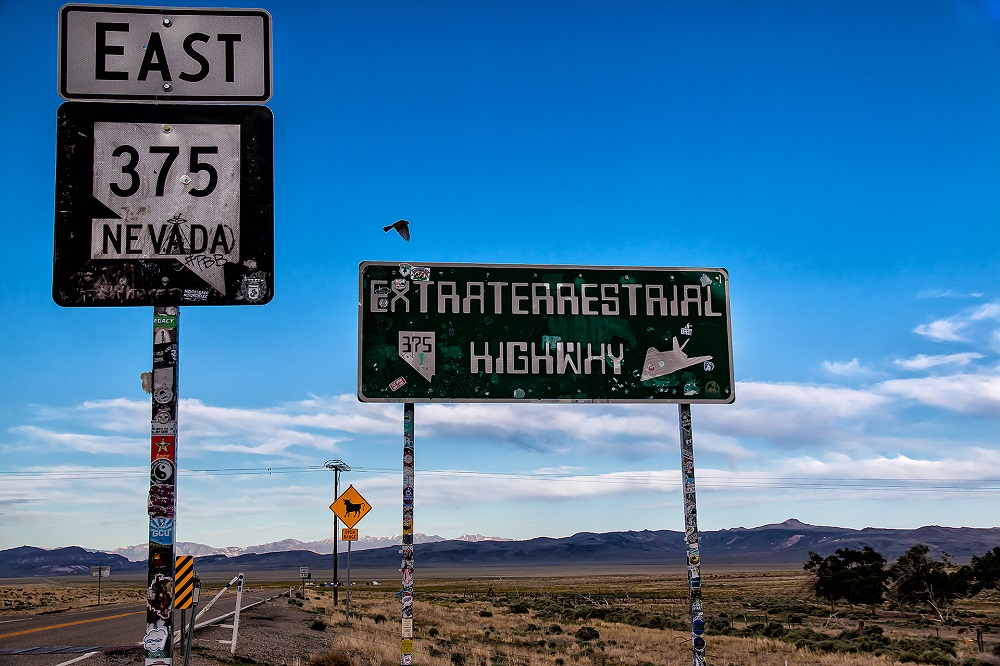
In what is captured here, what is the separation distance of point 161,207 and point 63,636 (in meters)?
21.4

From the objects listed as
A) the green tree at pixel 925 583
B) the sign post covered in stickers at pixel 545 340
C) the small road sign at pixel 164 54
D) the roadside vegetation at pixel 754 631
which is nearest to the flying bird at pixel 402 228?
the sign post covered in stickers at pixel 545 340

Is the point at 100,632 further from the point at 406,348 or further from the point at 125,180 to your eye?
A: the point at 125,180

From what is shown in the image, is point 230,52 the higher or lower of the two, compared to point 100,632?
higher

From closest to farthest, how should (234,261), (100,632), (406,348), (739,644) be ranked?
(234,261)
(406,348)
(100,632)
(739,644)

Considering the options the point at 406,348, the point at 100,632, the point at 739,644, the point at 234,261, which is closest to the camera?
the point at 234,261

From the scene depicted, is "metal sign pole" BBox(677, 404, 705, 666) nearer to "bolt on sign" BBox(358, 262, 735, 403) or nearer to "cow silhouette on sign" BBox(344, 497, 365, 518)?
Result: "bolt on sign" BBox(358, 262, 735, 403)

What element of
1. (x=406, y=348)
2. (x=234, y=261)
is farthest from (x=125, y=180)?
(x=406, y=348)

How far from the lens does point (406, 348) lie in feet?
42.4

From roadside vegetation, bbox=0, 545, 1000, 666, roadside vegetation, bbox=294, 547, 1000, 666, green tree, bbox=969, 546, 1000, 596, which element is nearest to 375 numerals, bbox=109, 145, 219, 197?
roadside vegetation, bbox=0, 545, 1000, 666

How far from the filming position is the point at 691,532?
1322 centimetres

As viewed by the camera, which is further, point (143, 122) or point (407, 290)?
point (407, 290)

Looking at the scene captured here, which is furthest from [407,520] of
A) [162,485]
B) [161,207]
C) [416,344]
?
[161,207]

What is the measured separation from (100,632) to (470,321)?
17269 millimetres

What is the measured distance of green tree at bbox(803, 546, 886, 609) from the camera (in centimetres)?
5081
